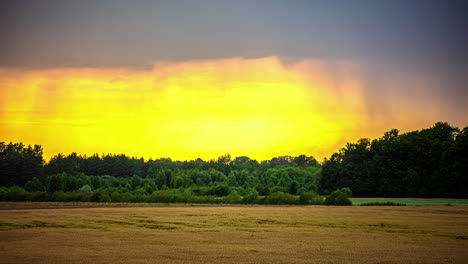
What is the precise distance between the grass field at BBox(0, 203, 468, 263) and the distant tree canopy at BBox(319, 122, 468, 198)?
5681cm

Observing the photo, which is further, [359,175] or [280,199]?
[359,175]

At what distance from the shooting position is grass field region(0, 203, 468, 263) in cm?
2250

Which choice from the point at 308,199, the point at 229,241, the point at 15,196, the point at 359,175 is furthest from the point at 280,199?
the point at 229,241

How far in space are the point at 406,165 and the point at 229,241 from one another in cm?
8538

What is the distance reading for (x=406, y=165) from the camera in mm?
104688

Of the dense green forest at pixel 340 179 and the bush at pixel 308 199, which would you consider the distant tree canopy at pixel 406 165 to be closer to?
the dense green forest at pixel 340 179

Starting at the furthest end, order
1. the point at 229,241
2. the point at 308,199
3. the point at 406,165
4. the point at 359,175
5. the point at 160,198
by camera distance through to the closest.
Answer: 1. the point at 359,175
2. the point at 406,165
3. the point at 160,198
4. the point at 308,199
5. the point at 229,241

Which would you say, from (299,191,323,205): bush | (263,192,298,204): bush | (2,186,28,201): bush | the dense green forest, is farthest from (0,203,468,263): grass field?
(2,186,28,201): bush

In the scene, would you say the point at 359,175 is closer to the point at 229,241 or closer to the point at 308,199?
the point at 308,199

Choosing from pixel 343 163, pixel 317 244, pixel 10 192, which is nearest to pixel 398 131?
pixel 343 163

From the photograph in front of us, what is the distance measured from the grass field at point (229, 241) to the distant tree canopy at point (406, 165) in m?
56.8

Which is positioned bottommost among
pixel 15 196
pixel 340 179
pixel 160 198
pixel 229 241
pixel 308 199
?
pixel 229 241

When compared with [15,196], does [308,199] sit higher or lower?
lower

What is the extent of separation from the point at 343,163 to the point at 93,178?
6591 cm
